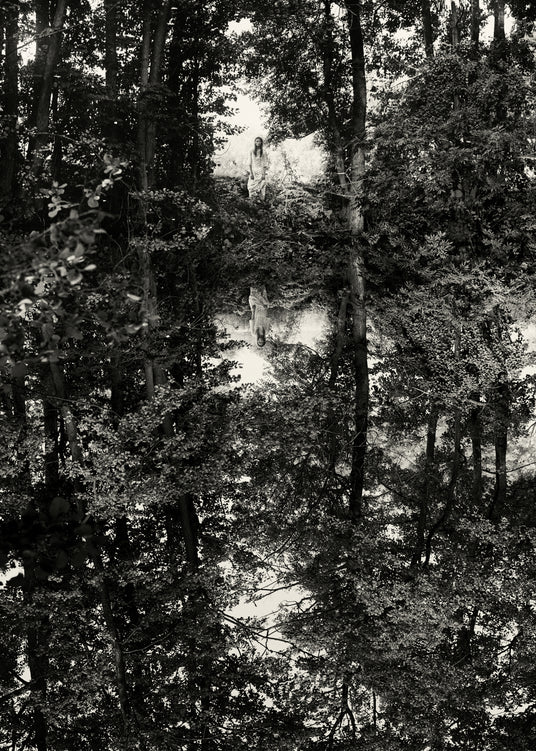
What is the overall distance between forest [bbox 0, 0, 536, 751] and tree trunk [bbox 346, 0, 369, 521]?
2.6 inches

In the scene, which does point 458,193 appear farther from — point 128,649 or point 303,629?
point 128,649

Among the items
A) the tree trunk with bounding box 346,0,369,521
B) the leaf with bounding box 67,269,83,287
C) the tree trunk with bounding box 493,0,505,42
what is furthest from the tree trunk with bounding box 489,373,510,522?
the leaf with bounding box 67,269,83,287

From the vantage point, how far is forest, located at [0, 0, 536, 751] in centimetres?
1064

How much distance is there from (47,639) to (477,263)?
10333mm

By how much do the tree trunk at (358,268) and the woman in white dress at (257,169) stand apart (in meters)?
3.88

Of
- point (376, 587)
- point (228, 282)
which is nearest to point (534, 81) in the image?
point (228, 282)

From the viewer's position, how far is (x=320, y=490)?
45.2 ft

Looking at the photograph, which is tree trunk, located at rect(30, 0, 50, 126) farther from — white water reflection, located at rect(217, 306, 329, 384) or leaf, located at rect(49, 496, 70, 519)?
leaf, located at rect(49, 496, 70, 519)

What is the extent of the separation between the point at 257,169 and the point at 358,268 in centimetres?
538

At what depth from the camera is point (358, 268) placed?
49.5 ft

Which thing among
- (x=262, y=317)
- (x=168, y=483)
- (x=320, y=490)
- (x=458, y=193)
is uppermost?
(x=458, y=193)

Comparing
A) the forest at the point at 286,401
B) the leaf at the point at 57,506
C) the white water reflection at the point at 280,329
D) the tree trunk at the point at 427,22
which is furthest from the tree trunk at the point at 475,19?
the leaf at the point at 57,506

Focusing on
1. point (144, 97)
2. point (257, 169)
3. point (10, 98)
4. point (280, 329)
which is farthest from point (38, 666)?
point (257, 169)

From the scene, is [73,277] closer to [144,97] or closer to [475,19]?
[144,97]
